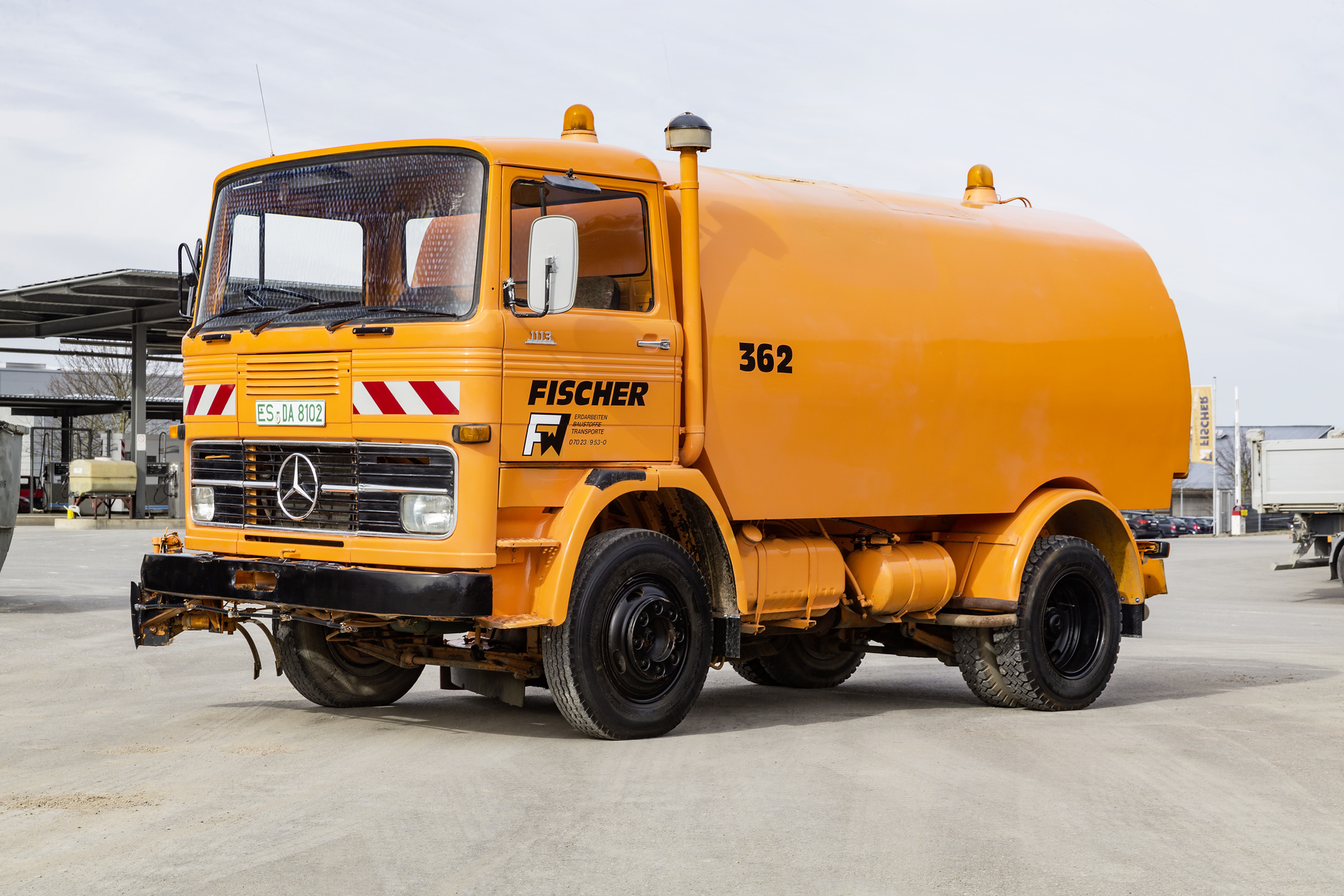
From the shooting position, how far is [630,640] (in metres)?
7.77

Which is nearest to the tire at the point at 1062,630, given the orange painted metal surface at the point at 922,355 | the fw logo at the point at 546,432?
the orange painted metal surface at the point at 922,355

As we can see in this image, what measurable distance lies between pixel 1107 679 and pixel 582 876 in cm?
625

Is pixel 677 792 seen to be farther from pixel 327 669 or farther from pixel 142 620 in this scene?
pixel 142 620

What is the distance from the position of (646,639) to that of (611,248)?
2125mm

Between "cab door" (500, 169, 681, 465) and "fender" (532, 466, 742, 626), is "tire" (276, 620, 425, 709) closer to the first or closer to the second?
"fender" (532, 466, 742, 626)

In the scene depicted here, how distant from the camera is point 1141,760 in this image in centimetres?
763

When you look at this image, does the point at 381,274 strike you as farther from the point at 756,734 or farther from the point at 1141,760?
the point at 1141,760

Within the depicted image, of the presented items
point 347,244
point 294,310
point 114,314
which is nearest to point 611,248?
point 347,244

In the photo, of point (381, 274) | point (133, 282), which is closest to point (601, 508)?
point (381, 274)

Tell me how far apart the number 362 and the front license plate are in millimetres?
2336

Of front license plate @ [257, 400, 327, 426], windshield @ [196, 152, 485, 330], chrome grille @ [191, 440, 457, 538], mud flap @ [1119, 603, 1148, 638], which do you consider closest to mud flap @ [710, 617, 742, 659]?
chrome grille @ [191, 440, 457, 538]

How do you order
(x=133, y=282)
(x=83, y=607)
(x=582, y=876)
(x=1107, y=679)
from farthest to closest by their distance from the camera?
(x=133, y=282) → (x=83, y=607) → (x=1107, y=679) → (x=582, y=876)

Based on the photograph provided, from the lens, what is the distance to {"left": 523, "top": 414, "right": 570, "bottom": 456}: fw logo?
7.46 m

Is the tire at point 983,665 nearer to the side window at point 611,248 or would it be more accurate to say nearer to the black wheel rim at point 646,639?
the black wheel rim at point 646,639
